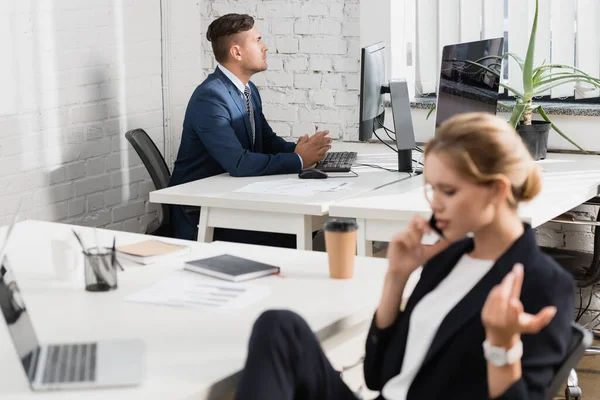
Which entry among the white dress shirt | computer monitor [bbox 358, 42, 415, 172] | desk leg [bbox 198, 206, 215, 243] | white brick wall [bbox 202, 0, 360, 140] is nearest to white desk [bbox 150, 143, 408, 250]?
desk leg [bbox 198, 206, 215, 243]

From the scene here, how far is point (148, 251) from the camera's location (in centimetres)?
224

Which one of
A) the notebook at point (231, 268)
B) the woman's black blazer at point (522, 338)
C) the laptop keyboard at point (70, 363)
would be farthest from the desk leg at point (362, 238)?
the laptop keyboard at point (70, 363)

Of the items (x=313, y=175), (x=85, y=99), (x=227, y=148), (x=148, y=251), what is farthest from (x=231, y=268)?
(x=85, y=99)

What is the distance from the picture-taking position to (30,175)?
360 centimetres

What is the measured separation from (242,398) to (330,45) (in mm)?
2920

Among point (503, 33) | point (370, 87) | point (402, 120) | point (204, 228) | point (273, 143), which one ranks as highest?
point (503, 33)

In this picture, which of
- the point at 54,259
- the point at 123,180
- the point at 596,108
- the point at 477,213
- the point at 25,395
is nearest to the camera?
the point at 25,395

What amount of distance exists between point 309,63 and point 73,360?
2889 mm

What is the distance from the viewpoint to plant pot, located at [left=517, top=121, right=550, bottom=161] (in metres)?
3.55

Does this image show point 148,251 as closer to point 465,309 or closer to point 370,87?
point 465,309

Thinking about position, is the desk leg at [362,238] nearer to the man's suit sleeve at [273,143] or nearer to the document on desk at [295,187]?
the document on desk at [295,187]

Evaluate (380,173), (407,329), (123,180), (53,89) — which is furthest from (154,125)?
(407,329)

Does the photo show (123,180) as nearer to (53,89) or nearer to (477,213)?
(53,89)

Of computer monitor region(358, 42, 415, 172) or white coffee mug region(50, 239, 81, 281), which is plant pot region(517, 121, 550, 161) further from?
white coffee mug region(50, 239, 81, 281)
